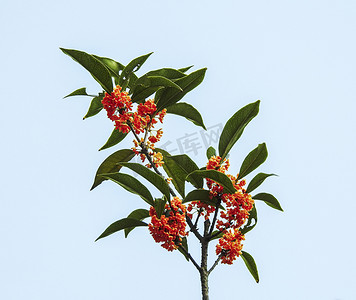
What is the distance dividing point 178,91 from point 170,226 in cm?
72

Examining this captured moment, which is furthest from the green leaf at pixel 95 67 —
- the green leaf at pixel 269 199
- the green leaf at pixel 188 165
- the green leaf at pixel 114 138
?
the green leaf at pixel 269 199

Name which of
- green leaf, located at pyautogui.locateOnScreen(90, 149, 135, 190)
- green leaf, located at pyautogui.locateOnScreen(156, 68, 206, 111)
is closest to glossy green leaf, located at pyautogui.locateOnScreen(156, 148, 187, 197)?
green leaf, located at pyautogui.locateOnScreen(90, 149, 135, 190)

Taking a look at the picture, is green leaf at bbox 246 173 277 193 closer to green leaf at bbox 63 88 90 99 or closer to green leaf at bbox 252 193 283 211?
green leaf at bbox 252 193 283 211

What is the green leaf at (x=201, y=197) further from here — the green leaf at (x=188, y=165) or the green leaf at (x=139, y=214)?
the green leaf at (x=139, y=214)

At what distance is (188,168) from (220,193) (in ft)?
0.77

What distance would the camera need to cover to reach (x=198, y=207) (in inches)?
79.8

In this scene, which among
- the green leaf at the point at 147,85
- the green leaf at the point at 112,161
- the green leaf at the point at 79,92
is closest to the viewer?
the green leaf at the point at 147,85

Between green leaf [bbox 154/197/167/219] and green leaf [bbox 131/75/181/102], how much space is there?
56 cm

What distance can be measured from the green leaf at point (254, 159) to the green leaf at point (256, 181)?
0.17 ft

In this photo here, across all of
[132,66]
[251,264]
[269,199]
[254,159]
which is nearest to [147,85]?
[132,66]

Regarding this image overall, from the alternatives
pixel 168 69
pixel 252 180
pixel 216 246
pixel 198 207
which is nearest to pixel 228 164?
pixel 252 180

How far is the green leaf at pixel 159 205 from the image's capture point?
1.80m

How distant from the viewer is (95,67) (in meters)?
1.91

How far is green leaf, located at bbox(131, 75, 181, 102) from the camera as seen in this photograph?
6.36 ft
